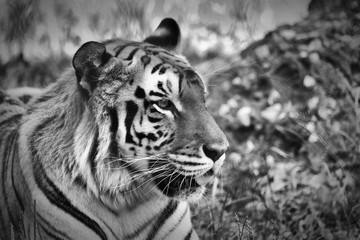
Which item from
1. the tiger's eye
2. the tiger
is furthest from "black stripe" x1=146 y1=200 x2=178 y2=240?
the tiger's eye

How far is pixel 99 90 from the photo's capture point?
186 centimetres

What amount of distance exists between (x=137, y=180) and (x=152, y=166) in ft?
0.36

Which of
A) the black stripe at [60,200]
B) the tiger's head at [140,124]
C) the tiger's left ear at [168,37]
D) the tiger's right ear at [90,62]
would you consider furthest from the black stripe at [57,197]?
the tiger's left ear at [168,37]

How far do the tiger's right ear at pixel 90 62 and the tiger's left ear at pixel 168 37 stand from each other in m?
0.40

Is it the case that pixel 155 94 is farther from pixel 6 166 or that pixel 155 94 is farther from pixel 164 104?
pixel 6 166

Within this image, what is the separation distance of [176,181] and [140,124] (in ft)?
0.84

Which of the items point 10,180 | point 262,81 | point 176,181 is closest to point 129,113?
point 176,181

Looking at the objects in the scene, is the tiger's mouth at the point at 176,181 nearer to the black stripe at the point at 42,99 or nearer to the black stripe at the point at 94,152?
the black stripe at the point at 94,152

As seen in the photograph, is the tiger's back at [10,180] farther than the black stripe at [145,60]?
Yes

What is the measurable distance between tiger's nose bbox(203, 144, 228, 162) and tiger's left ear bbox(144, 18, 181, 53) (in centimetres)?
55

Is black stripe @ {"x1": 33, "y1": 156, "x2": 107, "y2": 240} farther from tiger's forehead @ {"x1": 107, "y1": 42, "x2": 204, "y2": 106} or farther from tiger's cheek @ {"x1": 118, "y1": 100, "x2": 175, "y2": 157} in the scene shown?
tiger's forehead @ {"x1": 107, "y1": 42, "x2": 204, "y2": 106}

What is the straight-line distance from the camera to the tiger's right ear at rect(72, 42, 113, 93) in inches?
71.1

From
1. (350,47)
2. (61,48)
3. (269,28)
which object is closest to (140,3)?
(61,48)

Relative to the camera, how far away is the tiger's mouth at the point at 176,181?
192cm
